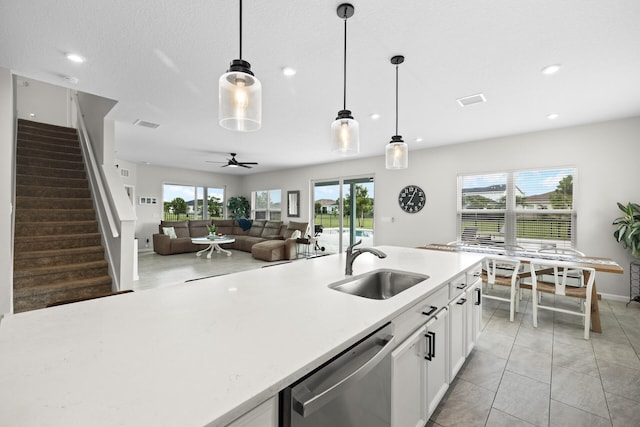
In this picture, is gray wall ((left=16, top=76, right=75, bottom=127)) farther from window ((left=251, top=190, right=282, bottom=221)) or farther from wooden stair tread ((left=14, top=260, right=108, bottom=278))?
window ((left=251, top=190, right=282, bottom=221))

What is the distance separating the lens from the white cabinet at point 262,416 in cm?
65

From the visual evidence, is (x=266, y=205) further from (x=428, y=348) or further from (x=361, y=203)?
(x=428, y=348)

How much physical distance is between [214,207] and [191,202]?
2.77 ft

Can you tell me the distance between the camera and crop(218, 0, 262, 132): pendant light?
1305 mm

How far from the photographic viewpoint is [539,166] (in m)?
4.50

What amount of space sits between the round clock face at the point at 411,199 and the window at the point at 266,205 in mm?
4429

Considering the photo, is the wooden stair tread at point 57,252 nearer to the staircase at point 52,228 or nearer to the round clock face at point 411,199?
the staircase at point 52,228

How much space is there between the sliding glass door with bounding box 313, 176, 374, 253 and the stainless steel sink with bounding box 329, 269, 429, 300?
4833 millimetres

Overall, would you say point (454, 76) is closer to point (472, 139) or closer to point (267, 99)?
point (267, 99)

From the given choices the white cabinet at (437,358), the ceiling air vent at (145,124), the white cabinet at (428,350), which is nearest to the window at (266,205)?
the ceiling air vent at (145,124)

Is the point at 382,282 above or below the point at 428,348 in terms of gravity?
above

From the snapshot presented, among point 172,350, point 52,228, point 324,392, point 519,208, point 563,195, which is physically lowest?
point 324,392

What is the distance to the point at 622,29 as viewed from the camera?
2.02 m

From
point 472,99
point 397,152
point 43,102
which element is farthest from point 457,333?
point 43,102
